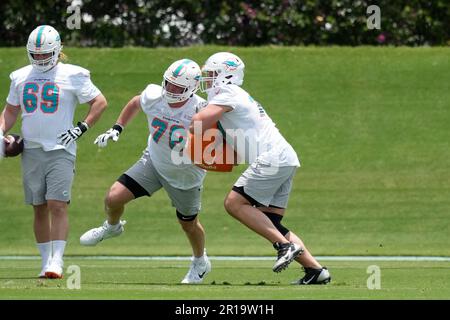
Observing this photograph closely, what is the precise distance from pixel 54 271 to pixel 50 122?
1.42 meters

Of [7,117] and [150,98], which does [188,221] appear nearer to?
[150,98]

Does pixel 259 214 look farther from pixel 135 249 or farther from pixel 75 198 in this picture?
pixel 75 198

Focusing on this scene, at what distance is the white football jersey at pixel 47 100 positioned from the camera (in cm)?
1252

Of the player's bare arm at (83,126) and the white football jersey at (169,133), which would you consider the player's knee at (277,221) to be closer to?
the white football jersey at (169,133)

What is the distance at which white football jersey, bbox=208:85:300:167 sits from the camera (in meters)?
11.6

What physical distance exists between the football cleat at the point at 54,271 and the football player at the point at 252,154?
1.76 metres

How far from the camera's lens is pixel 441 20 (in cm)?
2434

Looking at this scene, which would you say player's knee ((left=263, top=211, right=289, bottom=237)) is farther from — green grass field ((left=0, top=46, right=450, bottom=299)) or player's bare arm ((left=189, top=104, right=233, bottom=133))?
green grass field ((left=0, top=46, right=450, bottom=299))

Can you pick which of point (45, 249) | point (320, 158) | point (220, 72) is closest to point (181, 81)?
point (220, 72)

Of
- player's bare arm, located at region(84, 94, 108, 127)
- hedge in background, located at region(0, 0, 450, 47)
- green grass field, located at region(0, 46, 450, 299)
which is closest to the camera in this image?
player's bare arm, located at region(84, 94, 108, 127)

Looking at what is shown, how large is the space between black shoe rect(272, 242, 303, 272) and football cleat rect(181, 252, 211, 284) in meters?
1.32

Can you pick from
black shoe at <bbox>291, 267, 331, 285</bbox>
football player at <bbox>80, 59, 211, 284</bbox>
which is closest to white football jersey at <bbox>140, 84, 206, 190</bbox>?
football player at <bbox>80, 59, 211, 284</bbox>

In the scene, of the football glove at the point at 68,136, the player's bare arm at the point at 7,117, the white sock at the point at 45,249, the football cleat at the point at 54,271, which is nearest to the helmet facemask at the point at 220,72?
the football glove at the point at 68,136
